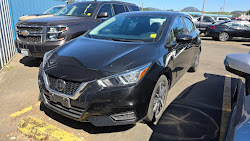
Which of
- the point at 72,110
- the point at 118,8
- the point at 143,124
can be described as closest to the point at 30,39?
the point at 118,8

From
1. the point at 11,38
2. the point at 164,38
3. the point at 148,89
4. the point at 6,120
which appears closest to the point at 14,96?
the point at 6,120

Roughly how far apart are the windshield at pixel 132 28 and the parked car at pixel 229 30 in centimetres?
1089

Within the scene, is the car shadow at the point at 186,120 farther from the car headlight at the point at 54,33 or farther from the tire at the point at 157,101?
the car headlight at the point at 54,33

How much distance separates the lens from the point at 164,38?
9.79 feet

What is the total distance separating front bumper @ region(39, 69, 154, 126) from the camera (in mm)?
2129

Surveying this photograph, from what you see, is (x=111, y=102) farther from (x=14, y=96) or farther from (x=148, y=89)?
(x=14, y=96)

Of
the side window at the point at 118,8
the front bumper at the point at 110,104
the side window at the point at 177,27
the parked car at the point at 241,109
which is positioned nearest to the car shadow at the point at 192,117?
the front bumper at the point at 110,104

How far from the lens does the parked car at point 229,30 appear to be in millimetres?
12371

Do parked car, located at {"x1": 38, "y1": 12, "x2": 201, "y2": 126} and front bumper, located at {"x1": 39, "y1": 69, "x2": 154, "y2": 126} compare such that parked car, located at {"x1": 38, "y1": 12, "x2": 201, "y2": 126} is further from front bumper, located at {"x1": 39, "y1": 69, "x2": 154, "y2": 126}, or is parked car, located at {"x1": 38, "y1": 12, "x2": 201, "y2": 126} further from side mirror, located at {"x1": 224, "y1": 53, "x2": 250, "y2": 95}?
side mirror, located at {"x1": 224, "y1": 53, "x2": 250, "y2": 95}

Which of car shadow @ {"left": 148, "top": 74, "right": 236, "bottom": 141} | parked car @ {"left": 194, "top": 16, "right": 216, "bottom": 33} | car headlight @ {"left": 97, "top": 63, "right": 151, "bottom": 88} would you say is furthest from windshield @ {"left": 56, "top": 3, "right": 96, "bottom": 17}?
parked car @ {"left": 194, "top": 16, "right": 216, "bottom": 33}

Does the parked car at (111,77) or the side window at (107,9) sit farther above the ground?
the side window at (107,9)

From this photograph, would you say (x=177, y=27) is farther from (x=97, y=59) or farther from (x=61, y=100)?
(x=61, y=100)

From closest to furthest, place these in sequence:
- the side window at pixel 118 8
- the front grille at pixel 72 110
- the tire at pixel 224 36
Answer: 1. the front grille at pixel 72 110
2. the side window at pixel 118 8
3. the tire at pixel 224 36

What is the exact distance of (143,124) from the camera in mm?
2824
